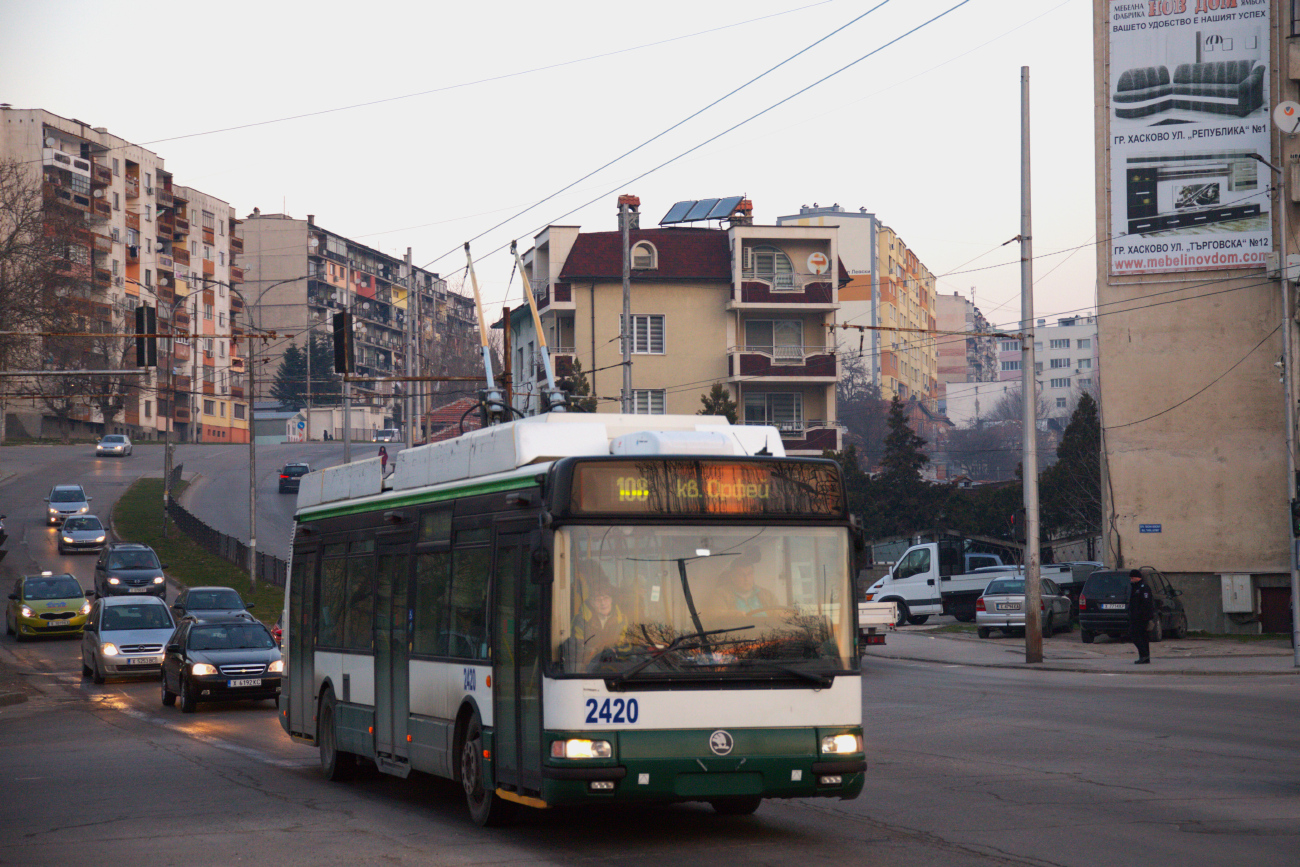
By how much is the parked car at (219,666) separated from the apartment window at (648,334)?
46.9 metres

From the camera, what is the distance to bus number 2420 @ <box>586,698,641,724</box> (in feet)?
28.4

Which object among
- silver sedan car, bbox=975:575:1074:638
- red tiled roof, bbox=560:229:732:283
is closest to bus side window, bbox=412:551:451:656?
silver sedan car, bbox=975:575:1074:638

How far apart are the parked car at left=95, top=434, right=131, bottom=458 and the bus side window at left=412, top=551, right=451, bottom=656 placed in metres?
87.2

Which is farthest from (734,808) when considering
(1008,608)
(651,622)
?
(1008,608)

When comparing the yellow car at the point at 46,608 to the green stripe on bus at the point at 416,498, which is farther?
the yellow car at the point at 46,608

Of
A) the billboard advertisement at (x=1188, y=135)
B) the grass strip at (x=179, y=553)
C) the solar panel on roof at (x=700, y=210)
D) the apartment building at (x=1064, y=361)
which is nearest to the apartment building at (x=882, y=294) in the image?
the apartment building at (x=1064, y=361)

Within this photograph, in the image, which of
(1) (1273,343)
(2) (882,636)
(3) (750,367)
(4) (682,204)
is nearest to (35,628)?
(2) (882,636)

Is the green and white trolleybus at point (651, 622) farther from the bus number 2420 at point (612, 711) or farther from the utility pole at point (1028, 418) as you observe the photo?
the utility pole at point (1028, 418)

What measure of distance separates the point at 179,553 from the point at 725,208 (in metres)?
30.6

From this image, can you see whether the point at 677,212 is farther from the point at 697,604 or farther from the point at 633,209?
the point at 697,604

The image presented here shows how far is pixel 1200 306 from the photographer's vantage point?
39.6 meters

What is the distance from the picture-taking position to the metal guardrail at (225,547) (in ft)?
162

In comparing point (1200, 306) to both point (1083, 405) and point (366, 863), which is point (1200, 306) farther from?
point (366, 863)

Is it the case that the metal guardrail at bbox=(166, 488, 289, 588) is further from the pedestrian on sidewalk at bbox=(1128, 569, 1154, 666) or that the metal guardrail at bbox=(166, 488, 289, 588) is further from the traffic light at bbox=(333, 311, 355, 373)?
the pedestrian on sidewalk at bbox=(1128, 569, 1154, 666)
